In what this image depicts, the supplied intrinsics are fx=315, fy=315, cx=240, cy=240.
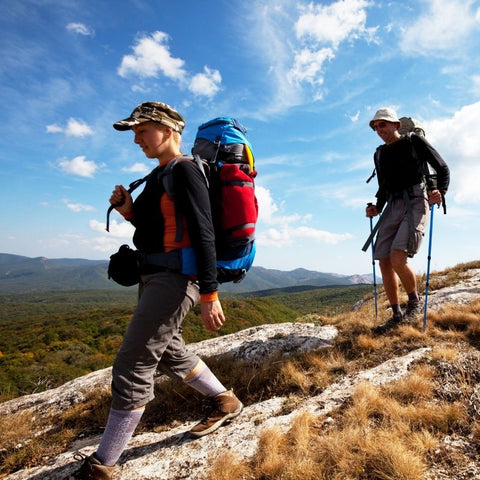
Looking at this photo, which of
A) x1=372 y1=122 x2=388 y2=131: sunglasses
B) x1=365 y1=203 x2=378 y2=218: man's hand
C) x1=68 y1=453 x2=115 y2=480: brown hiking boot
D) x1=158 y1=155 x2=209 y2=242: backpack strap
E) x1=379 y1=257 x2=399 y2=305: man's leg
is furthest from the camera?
x1=365 y1=203 x2=378 y2=218: man's hand

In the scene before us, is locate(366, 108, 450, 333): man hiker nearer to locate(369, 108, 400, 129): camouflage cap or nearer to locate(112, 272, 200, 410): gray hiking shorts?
locate(369, 108, 400, 129): camouflage cap

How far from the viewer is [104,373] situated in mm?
6414

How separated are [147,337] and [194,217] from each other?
3.60ft

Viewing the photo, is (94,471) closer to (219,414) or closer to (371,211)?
(219,414)

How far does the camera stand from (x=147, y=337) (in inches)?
105

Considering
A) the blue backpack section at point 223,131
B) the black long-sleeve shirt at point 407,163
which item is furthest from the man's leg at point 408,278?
the blue backpack section at point 223,131

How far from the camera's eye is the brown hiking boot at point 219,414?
10.6 feet

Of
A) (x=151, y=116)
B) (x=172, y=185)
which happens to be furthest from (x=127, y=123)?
(x=172, y=185)

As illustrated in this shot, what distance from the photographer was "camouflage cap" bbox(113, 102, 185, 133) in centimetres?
283

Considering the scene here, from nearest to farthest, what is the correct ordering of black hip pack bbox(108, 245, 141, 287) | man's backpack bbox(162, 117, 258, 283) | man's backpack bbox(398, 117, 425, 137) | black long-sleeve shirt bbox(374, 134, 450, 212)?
man's backpack bbox(162, 117, 258, 283)
black hip pack bbox(108, 245, 141, 287)
black long-sleeve shirt bbox(374, 134, 450, 212)
man's backpack bbox(398, 117, 425, 137)

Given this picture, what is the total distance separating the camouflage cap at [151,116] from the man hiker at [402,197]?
3.58m

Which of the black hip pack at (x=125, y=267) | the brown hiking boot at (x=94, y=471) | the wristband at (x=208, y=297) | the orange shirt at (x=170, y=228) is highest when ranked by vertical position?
the orange shirt at (x=170, y=228)

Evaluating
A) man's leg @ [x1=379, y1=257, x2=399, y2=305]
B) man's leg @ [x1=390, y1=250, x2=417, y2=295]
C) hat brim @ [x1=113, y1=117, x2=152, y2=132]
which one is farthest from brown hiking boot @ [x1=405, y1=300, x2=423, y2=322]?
hat brim @ [x1=113, y1=117, x2=152, y2=132]

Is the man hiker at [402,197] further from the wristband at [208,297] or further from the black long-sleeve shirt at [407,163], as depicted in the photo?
the wristband at [208,297]
